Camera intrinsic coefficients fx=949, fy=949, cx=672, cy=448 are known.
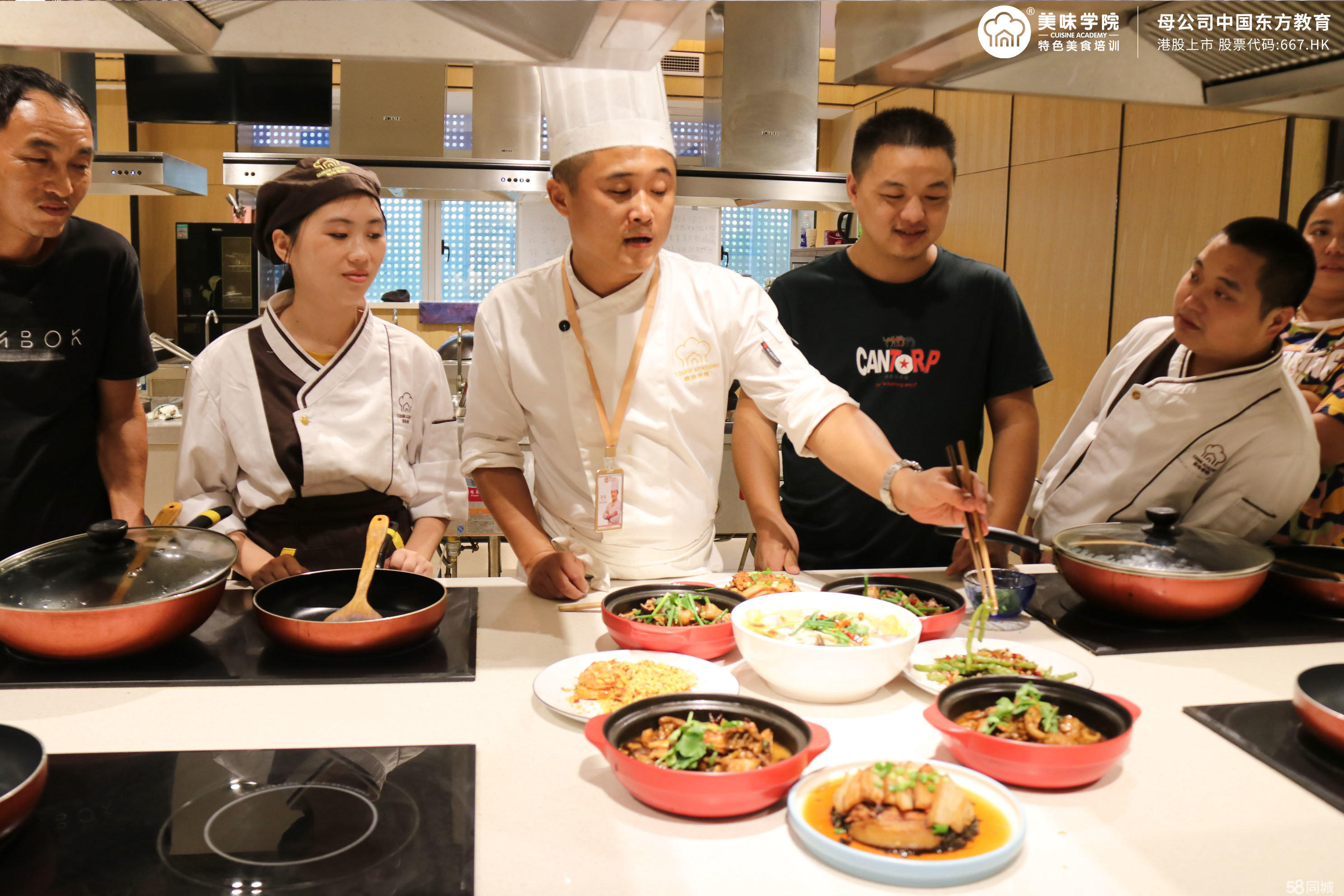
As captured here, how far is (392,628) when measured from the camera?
1366 millimetres

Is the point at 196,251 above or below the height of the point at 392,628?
above

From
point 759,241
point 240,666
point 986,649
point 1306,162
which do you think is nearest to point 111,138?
point 759,241

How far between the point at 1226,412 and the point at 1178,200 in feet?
9.06

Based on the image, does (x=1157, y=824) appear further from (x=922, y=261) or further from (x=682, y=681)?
(x=922, y=261)

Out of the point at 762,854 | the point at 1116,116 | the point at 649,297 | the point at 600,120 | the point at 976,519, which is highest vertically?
the point at 1116,116

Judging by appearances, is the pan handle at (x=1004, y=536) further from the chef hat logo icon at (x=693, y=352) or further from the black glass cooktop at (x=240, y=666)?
the black glass cooktop at (x=240, y=666)

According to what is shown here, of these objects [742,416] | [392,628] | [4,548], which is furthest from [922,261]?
[4,548]

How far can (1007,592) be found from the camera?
1616mm

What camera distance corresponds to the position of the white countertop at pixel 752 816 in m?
0.90

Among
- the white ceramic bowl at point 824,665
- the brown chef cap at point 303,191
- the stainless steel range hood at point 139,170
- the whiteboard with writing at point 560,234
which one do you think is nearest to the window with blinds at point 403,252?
the whiteboard with writing at point 560,234

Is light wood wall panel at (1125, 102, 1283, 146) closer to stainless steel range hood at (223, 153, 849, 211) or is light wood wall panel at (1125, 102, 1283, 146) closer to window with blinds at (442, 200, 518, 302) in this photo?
stainless steel range hood at (223, 153, 849, 211)

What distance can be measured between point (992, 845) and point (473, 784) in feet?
1.77

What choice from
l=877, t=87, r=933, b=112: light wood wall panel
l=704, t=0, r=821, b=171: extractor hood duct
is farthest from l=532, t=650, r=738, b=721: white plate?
l=877, t=87, r=933, b=112: light wood wall panel

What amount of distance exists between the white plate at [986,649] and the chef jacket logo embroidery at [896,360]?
899 mm
